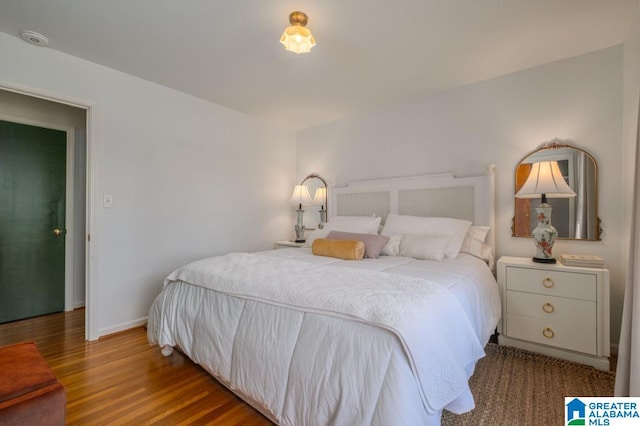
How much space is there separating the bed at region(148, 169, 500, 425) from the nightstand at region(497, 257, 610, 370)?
187 mm

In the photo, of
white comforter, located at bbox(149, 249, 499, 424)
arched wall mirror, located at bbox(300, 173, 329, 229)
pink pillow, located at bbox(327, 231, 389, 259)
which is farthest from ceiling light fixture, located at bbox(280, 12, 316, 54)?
arched wall mirror, located at bbox(300, 173, 329, 229)

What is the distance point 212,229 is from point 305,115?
1871 millimetres

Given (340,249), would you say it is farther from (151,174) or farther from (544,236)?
(151,174)

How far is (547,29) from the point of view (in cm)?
205

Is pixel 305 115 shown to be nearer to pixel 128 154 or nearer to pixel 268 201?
pixel 268 201

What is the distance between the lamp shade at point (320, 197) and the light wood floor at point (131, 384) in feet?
8.07

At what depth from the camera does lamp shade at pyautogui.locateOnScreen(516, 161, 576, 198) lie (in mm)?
2232

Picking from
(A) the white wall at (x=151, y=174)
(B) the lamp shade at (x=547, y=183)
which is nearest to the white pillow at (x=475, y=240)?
(B) the lamp shade at (x=547, y=183)

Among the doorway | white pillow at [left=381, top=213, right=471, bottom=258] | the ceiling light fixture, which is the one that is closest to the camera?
the ceiling light fixture

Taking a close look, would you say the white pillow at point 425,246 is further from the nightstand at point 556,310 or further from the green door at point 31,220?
the green door at point 31,220

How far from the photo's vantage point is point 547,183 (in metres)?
2.25

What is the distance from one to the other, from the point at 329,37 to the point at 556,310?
259 cm

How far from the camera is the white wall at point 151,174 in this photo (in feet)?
8.13

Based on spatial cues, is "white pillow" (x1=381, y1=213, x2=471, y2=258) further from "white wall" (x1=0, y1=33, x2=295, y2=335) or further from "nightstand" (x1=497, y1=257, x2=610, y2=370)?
"white wall" (x1=0, y1=33, x2=295, y2=335)
